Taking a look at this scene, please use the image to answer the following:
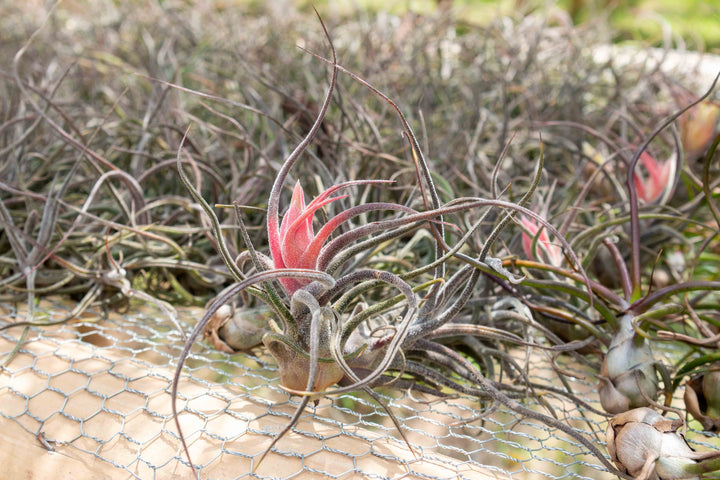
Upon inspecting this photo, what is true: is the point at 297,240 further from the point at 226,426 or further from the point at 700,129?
the point at 700,129

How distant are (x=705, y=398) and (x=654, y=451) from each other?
114 millimetres

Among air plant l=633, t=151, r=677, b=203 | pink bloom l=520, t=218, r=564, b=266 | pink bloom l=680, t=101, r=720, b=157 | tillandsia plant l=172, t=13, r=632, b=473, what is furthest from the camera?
pink bloom l=680, t=101, r=720, b=157

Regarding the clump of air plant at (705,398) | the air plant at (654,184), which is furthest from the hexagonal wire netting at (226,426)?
the air plant at (654,184)

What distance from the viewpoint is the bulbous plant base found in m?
0.37

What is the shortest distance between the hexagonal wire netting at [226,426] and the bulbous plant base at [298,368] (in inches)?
1.3

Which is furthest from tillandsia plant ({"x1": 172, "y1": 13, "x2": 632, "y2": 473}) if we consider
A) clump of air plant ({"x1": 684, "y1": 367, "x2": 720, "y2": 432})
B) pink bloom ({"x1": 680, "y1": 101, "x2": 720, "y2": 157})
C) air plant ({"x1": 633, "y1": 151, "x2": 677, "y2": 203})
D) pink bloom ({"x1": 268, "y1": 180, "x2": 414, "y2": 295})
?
pink bloom ({"x1": 680, "y1": 101, "x2": 720, "y2": 157})

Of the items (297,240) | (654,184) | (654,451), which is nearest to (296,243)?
(297,240)

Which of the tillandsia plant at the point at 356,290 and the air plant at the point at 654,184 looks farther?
the air plant at the point at 654,184

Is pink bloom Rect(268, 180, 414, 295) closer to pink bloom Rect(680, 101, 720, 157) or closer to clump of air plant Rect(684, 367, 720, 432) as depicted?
clump of air plant Rect(684, 367, 720, 432)

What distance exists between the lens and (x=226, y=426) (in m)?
0.38

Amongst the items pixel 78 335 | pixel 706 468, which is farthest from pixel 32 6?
pixel 706 468

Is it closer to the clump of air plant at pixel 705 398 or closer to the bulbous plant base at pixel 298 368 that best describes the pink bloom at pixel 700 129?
the clump of air plant at pixel 705 398

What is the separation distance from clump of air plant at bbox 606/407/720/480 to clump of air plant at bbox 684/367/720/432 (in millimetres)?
76

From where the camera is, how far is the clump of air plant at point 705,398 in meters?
0.40
